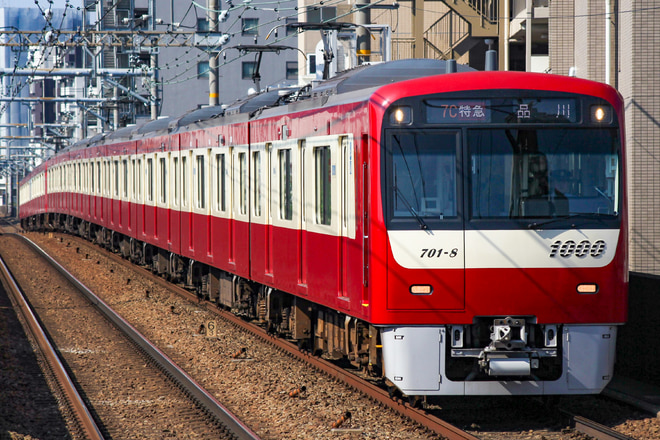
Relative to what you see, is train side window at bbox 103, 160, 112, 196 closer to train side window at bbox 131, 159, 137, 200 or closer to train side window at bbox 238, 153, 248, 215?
train side window at bbox 131, 159, 137, 200

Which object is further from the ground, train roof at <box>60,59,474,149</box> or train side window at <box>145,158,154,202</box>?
train roof at <box>60,59,474,149</box>

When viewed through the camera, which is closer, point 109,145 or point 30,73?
point 109,145

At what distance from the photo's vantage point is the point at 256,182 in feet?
40.1

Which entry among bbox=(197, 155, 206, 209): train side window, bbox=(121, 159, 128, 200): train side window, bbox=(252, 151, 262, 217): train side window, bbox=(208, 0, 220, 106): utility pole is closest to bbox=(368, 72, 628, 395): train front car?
bbox=(252, 151, 262, 217): train side window

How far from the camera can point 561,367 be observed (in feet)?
25.7

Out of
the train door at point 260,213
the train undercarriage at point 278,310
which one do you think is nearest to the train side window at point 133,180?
the train undercarriage at point 278,310

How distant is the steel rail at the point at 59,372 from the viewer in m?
8.45

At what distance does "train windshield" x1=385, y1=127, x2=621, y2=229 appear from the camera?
306 inches

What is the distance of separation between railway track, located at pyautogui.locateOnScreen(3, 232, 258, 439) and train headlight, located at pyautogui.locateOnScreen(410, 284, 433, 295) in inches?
66.0

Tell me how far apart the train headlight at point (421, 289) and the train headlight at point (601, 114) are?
1857 millimetres

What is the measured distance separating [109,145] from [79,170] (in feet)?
21.9

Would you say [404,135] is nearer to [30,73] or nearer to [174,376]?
[174,376]

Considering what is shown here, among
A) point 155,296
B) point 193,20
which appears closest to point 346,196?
point 155,296

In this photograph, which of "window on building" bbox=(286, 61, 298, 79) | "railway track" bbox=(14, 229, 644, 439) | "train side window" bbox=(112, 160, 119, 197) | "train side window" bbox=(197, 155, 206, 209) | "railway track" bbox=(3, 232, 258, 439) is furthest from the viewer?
"window on building" bbox=(286, 61, 298, 79)
